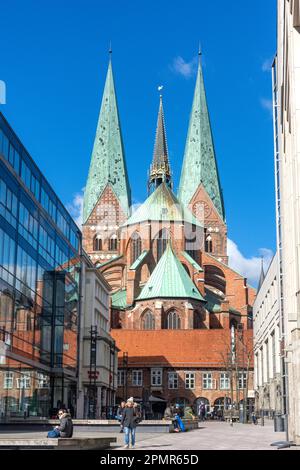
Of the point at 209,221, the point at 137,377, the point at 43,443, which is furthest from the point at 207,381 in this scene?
the point at 43,443

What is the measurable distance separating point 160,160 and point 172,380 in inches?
2508

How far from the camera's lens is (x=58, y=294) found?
1895 inches

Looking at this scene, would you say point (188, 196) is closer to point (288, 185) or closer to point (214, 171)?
point (214, 171)

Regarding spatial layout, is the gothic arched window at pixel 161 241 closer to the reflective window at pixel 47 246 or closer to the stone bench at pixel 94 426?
the reflective window at pixel 47 246

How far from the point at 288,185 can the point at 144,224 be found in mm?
86152

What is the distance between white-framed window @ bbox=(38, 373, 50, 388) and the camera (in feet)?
143

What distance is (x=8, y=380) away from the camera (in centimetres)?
3653

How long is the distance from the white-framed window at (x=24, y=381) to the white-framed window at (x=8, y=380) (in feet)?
4.20

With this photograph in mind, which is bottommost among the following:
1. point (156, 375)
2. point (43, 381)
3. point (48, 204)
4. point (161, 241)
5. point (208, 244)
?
point (43, 381)

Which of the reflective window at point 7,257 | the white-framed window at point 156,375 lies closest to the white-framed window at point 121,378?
the white-framed window at point 156,375

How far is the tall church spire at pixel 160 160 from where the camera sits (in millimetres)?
Result: 140375

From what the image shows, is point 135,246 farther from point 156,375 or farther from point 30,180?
point 30,180

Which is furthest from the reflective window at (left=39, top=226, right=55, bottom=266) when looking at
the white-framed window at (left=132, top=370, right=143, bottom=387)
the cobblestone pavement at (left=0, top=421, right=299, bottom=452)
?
the white-framed window at (left=132, top=370, right=143, bottom=387)
